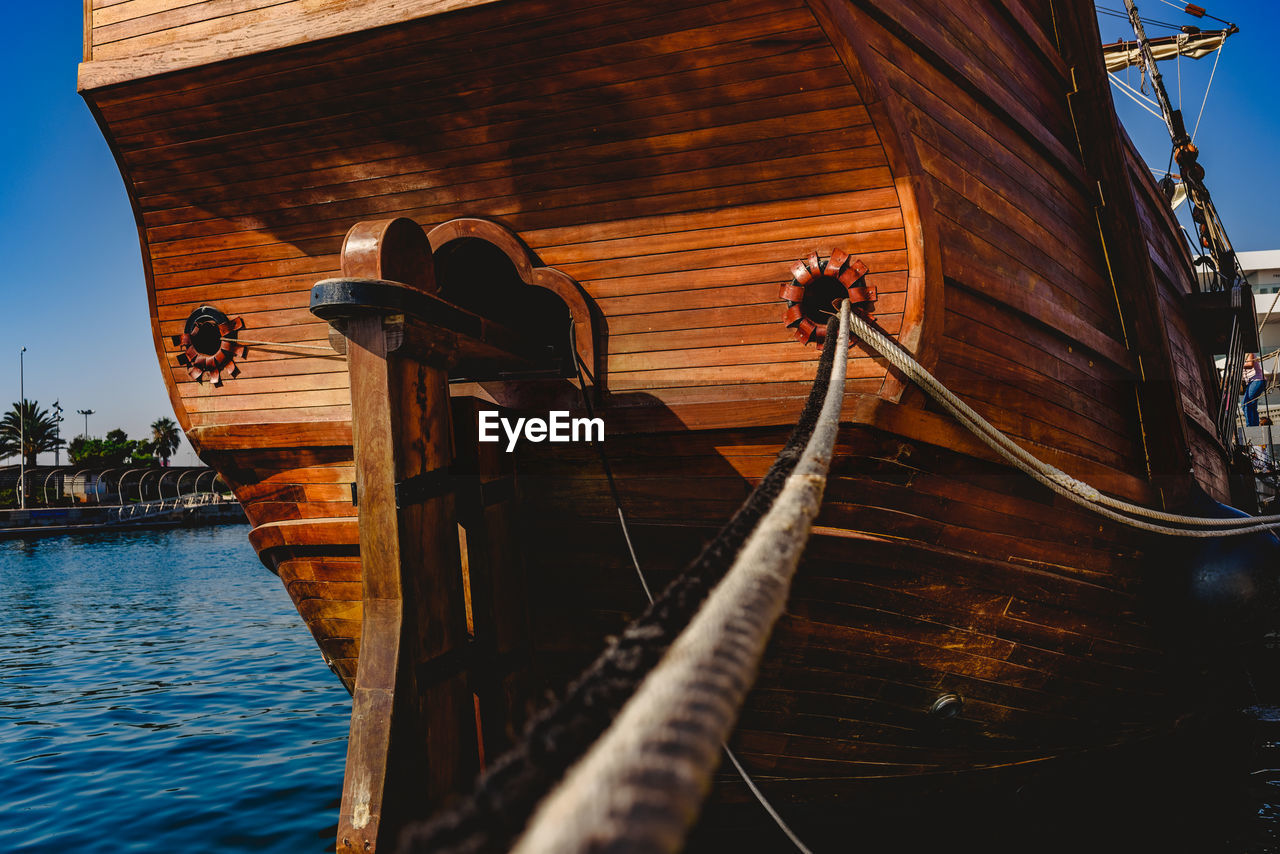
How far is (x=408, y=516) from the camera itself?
107 inches

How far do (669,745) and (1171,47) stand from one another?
23014mm

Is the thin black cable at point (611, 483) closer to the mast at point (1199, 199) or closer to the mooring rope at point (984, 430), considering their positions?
the mooring rope at point (984, 430)

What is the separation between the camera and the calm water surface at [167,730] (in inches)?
185

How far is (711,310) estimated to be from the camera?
335 cm

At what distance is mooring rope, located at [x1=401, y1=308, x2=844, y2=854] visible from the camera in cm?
60

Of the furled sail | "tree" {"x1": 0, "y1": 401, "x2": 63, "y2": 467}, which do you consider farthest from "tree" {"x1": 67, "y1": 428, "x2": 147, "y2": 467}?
the furled sail

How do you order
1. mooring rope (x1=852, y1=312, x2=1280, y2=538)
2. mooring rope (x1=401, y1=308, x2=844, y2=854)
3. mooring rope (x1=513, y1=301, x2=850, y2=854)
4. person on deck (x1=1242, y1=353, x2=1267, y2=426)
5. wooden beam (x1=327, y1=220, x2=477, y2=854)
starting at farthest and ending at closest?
person on deck (x1=1242, y1=353, x2=1267, y2=426) < mooring rope (x1=852, y1=312, x2=1280, y2=538) < wooden beam (x1=327, y1=220, x2=477, y2=854) < mooring rope (x1=401, y1=308, x2=844, y2=854) < mooring rope (x1=513, y1=301, x2=850, y2=854)

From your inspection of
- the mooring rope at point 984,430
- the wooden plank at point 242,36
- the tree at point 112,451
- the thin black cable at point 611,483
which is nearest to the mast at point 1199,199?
the mooring rope at point 984,430

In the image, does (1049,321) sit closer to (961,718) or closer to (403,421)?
(961,718)

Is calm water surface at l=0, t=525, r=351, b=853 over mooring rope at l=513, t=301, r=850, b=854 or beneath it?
beneath

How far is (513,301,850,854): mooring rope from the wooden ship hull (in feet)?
7.60

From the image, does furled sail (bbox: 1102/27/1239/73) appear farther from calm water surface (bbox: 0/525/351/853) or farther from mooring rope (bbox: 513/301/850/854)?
mooring rope (bbox: 513/301/850/854)

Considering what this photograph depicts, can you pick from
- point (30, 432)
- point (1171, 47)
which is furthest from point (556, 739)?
point (30, 432)

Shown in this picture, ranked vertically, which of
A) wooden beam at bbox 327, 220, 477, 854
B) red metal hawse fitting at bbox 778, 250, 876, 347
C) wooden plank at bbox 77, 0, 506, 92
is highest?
wooden plank at bbox 77, 0, 506, 92
